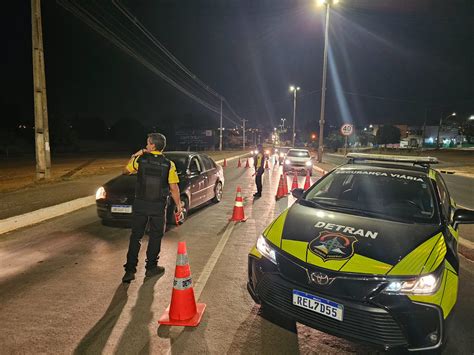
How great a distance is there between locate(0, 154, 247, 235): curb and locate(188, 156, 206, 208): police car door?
3370mm

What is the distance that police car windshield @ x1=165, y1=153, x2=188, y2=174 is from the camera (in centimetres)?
799

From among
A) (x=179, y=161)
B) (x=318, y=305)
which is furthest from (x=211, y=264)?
(x=179, y=161)

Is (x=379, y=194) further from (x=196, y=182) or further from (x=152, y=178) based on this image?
(x=196, y=182)

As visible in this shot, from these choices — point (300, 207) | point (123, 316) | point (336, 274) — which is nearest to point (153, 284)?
point (123, 316)

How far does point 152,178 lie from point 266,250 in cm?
194

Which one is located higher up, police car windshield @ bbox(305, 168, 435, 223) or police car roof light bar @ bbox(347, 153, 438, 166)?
police car roof light bar @ bbox(347, 153, 438, 166)

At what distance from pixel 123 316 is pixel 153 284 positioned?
82 centimetres

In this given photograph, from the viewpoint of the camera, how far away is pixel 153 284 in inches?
168

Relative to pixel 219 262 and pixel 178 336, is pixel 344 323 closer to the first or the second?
pixel 178 336

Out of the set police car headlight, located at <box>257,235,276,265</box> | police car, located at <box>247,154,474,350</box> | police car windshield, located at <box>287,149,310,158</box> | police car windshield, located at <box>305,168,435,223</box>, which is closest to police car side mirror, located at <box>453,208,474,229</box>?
police car, located at <box>247,154,474,350</box>

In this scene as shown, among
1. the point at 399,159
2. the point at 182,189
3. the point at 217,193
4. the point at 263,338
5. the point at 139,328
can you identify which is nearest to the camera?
the point at 263,338

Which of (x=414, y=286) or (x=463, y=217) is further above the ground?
(x=463, y=217)

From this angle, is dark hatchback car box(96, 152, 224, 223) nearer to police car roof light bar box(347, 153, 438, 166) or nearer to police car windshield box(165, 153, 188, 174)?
police car windshield box(165, 153, 188, 174)

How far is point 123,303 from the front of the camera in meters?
3.75
